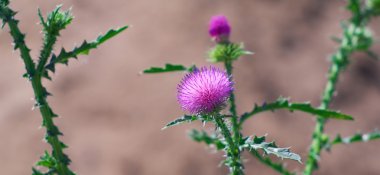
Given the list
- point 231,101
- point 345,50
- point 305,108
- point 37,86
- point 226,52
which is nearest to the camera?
point 37,86

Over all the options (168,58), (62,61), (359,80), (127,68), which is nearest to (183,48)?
(168,58)

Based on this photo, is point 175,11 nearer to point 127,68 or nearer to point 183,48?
point 183,48

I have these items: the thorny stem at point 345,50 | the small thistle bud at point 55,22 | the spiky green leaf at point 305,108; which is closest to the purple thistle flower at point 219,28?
the spiky green leaf at point 305,108

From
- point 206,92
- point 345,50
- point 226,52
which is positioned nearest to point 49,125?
point 206,92

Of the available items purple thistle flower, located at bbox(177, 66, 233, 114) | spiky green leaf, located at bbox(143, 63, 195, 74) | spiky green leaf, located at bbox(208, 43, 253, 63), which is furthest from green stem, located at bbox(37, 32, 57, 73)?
spiky green leaf, located at bbox(208, 43, 253, 63)

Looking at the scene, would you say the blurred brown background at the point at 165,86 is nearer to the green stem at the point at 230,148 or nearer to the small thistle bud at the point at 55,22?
the small thistle bud at the point at 55,22

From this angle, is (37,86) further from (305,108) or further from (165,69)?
(305,108)
